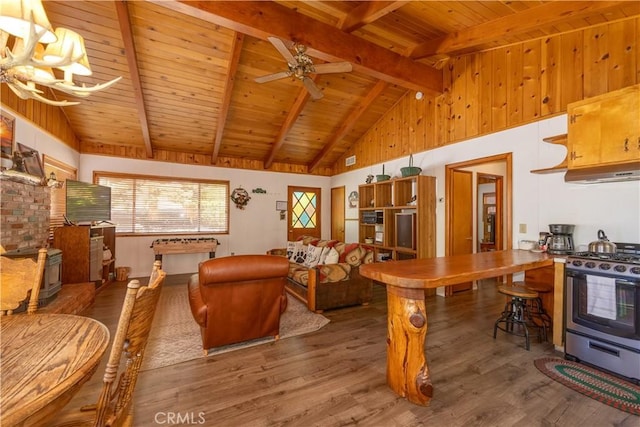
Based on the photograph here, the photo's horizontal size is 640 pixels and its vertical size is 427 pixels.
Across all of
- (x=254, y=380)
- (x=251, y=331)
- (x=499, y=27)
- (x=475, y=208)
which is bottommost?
(x=254, y=380)

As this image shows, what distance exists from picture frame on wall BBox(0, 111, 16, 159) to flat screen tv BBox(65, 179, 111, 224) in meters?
0.97

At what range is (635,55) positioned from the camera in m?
2.72

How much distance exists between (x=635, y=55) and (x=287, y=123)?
15.5ft

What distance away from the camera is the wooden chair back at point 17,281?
1.60m

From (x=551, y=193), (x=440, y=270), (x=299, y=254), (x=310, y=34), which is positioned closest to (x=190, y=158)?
(x=299, y=254)

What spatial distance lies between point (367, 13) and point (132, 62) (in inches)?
125

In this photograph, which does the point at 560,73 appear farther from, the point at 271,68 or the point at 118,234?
the point at 118,234

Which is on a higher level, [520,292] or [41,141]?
[41,141]

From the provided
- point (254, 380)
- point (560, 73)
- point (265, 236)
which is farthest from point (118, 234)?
point (560, 73)

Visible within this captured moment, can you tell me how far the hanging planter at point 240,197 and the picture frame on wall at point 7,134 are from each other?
3766 mm

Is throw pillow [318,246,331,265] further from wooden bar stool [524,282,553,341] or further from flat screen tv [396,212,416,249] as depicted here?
wooden bar stool [524,282,553,341]

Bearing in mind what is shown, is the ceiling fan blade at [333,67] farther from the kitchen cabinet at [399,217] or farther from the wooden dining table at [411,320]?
the wooden dining table at [411,320]

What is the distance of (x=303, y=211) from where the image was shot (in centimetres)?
756

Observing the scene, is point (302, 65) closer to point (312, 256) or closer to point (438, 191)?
point (312, 256)
